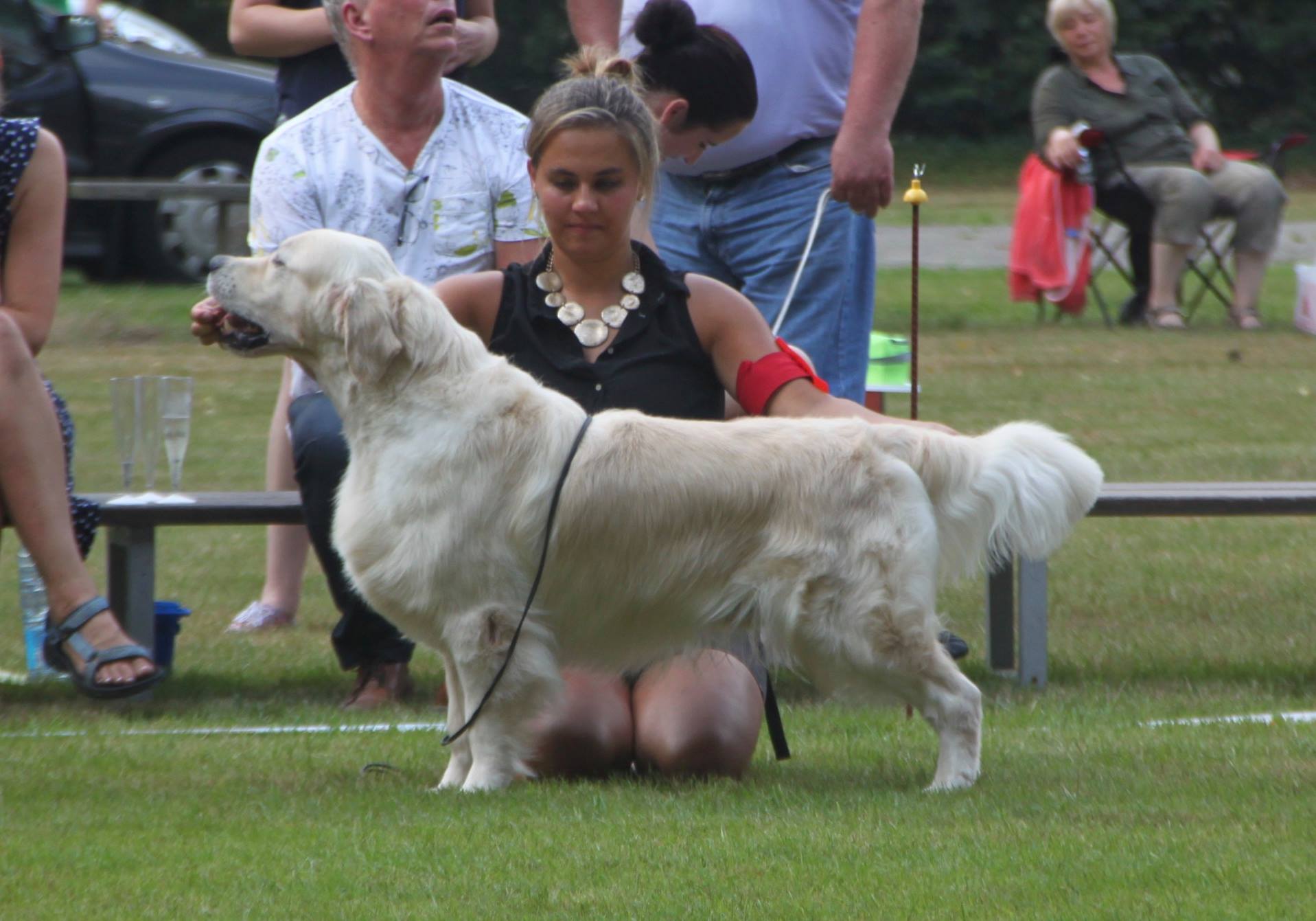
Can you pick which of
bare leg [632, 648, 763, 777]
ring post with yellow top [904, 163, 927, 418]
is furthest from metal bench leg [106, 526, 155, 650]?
ring post with yellow top [904, 163, 927, 418]

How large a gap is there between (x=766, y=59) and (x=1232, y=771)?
7.22 feet

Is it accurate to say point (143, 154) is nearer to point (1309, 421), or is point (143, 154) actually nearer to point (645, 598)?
point (1309, 421)

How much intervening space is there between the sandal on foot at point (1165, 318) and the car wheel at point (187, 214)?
6080mm

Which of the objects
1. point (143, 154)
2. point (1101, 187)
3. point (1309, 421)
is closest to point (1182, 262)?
point (1101, 187)

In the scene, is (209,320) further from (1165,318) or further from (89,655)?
(1165,318)

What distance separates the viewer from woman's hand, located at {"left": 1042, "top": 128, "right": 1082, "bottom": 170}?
11.3 m

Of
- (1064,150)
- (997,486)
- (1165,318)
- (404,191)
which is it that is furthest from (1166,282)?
(997,486)

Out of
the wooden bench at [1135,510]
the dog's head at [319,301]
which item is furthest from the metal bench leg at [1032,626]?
the dog's head at [319,301]

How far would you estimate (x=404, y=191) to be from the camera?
480 centimetres

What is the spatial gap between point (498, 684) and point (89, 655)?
3.64 ft

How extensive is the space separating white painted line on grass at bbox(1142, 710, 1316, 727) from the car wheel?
935 centimetres

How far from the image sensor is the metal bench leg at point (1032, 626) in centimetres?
486

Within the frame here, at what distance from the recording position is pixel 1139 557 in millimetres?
6418

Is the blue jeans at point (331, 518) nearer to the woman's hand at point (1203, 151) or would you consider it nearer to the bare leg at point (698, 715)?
the bare leg at point (698, 715)
